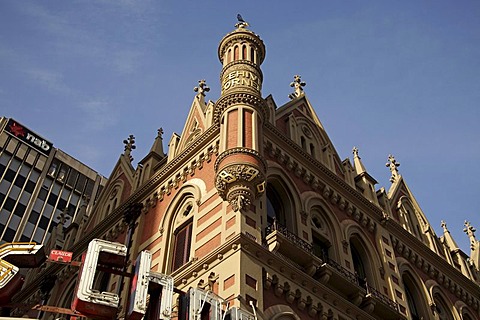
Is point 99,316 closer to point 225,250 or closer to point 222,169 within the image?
point 225,250

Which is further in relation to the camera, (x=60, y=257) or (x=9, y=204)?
(x=9, y=204)

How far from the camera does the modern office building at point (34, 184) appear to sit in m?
66.2

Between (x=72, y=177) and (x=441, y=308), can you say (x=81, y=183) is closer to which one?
(x=72, y=177)

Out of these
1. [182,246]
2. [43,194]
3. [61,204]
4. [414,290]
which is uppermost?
[43,194]

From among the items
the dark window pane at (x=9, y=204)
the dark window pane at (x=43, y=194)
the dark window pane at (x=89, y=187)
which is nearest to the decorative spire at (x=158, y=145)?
the dark window pane at (x=9, y=204)

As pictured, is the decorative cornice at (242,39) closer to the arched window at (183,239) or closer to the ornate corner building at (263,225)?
the ornate corner building at (263,225)

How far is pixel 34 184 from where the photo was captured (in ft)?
230

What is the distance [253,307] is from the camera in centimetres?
1777

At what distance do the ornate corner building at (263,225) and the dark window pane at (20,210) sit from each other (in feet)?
119

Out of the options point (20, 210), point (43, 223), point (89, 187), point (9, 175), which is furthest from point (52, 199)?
point (89, 187)

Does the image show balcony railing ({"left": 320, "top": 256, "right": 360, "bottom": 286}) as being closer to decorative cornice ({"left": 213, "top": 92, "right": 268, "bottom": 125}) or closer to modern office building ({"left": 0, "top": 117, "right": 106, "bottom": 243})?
decorative cornice ({"left": 213, "top": 92, "right": 268, "bottom": 125})

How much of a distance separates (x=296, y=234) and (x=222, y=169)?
3.90m

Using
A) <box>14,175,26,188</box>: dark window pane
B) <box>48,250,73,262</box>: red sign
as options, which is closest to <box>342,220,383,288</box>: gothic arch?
<box>48,250,73,262</box>: red sign

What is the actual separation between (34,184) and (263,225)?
5499 cm
